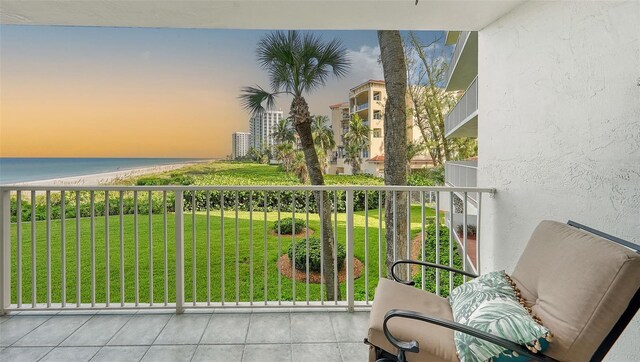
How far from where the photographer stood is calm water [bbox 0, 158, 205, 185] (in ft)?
46.1

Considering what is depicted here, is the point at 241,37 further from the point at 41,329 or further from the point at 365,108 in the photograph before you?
the point at 41,329

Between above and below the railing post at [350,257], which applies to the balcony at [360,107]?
above

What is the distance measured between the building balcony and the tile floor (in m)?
5.27

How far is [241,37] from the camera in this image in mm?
17344

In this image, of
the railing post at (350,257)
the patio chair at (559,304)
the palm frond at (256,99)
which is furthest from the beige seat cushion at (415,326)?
the palm frond at (256,99)

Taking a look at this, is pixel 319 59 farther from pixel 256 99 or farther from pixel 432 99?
pixel 432 99

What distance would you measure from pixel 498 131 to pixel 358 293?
384 inches

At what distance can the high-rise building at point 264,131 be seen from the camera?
1159 cm

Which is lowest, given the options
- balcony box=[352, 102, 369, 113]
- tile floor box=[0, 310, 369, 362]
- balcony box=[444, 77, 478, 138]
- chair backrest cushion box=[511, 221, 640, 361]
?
tile floor box=[0, 310, 369, 362]

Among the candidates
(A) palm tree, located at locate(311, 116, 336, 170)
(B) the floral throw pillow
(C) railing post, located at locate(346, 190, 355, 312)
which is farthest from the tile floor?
(A) palm tree, located at locate(311, 116, 336, 170)

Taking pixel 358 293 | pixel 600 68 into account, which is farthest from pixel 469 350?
pixel 358 293

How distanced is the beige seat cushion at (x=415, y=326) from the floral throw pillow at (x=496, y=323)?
0.08m

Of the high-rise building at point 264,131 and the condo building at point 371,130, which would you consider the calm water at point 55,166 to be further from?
the condo building at point 371,130

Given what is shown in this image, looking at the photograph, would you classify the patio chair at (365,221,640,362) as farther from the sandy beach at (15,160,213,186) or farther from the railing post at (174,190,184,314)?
the sandy beach at (15,160,213,186)
